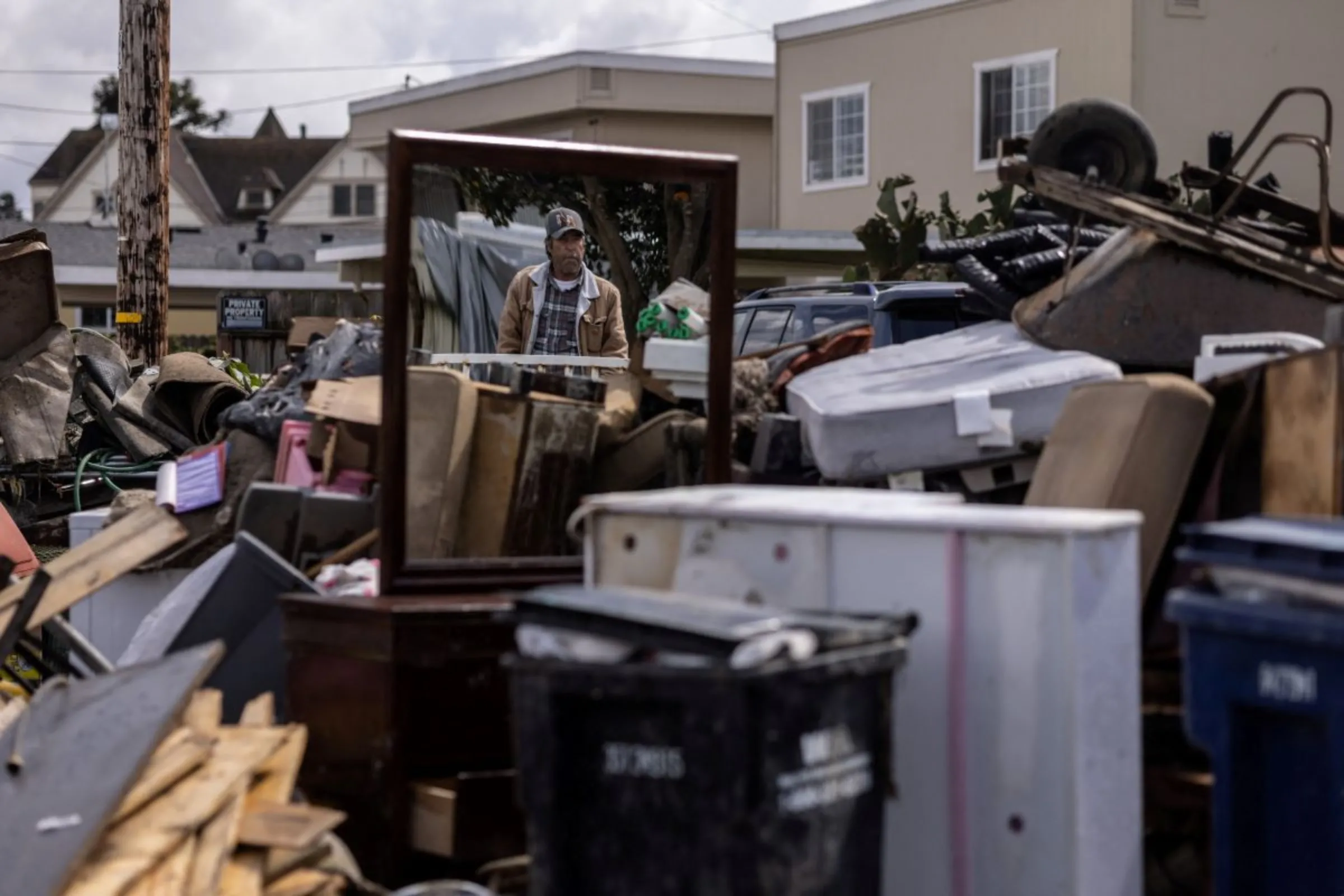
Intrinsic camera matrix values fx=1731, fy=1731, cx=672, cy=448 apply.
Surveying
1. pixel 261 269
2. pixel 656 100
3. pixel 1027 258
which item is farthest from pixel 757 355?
pixel 261 269

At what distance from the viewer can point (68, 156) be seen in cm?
7894

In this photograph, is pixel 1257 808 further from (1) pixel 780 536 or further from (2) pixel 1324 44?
(2) pixel 1324 44

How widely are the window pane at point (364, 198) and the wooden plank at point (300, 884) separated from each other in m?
58.7

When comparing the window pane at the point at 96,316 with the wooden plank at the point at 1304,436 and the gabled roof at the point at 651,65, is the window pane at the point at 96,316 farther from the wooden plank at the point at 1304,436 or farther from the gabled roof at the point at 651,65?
the wooden plank at the point at 1304,436

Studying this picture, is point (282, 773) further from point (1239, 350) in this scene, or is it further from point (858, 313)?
point (858, 313)

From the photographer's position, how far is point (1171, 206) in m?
6.69

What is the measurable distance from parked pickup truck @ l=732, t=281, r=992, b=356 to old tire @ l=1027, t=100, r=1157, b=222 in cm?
135

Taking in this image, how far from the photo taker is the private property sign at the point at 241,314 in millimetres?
15070

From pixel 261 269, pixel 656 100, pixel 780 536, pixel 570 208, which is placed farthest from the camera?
→ pixel 261 269

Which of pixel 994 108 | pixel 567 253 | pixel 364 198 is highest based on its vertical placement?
pixel 364 198

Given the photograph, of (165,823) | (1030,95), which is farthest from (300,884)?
(1030,95)

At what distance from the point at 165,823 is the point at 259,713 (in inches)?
29.1

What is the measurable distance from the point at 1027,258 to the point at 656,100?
822 inches

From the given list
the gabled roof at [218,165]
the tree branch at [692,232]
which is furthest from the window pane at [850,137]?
the gabled roof at [218,165]
